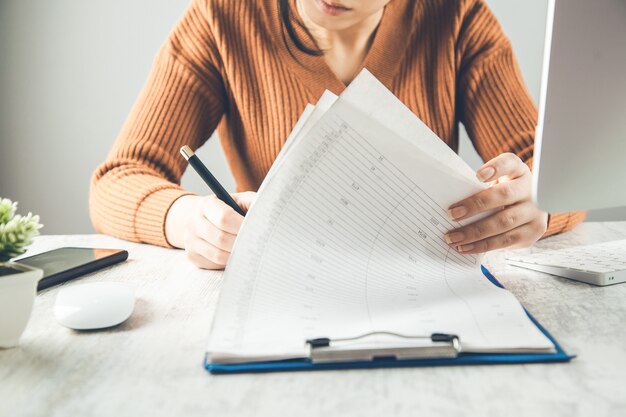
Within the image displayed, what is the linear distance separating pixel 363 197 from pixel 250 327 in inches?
7.0

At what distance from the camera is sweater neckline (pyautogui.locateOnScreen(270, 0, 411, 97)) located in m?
1.10

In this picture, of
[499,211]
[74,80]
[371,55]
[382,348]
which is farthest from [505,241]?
[74,80]

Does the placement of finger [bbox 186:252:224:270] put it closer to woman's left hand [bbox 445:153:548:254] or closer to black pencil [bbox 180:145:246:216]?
black pencil [bbox 180:145:246:216]

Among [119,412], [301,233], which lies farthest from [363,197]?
[119,412]

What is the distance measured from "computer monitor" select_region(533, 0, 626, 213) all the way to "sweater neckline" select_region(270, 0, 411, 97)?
61cm

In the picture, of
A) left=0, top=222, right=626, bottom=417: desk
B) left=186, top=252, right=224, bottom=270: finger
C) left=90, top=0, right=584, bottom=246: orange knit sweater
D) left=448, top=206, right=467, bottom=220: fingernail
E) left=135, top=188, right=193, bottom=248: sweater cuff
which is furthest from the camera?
left=90, top=0, right=584, bottom=246: orange knit sweater

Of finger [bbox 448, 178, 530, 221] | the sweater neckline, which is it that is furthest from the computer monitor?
the sweater neckline

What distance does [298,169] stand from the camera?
1.73 feet

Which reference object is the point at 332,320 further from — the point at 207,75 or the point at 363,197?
the point at 207,75

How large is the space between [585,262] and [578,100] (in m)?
0.22

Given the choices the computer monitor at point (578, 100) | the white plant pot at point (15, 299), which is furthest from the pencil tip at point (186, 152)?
the computer monitor at point (578, 100)

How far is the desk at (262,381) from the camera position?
353 millimetres

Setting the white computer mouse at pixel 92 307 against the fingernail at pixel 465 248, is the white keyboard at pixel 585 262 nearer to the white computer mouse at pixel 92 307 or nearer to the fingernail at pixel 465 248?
the fingernail at pixel 465 248

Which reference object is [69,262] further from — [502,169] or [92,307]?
[502,169]
